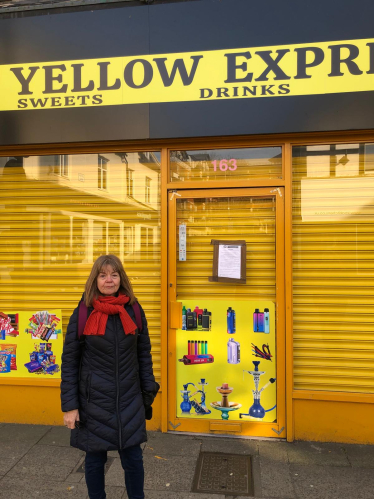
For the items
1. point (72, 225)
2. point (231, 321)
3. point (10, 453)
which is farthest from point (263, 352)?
point (10, 453)

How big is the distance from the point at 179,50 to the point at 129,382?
335cm

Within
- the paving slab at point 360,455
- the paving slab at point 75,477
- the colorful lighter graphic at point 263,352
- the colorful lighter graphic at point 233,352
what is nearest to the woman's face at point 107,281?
the paving slab at point 75,477

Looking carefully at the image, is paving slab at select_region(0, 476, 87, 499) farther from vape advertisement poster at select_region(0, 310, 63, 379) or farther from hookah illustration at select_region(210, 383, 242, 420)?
hookah illustration at select_region(210, 383, 242, 420)

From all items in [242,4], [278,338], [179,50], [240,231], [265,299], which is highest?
[242,4]

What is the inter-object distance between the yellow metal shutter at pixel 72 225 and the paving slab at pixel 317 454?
1893 mm

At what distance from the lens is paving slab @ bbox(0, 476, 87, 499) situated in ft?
10.2

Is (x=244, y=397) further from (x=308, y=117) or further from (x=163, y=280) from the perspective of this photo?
(x=308, y=117)

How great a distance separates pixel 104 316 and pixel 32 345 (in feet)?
7.78

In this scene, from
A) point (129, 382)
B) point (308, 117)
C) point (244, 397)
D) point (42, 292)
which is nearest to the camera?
point (129, 382)

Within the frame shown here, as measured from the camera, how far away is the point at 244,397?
4.18m

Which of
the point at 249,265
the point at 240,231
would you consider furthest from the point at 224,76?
the point at 249,265

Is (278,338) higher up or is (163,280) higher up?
(163,280)

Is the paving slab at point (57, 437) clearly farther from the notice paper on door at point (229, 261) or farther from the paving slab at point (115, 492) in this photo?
the notice paper on door at point (229, 261)

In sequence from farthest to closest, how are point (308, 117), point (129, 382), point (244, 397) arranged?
1. point (244, 397)
2. point (308, 117)
3. point (129, 382)
